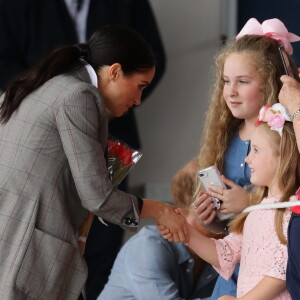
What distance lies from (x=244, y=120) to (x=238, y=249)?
0.45 metres

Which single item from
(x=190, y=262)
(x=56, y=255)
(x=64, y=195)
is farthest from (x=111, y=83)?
(x=190, y=262)

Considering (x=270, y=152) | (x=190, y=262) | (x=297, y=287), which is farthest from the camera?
(x=190, y=262)

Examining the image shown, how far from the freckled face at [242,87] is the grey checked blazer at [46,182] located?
1.43 feet

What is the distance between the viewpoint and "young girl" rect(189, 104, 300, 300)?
262 cm

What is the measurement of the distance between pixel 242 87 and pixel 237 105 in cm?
6

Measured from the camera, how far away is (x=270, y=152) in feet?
8.86

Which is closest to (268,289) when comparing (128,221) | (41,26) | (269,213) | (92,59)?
(269,213)

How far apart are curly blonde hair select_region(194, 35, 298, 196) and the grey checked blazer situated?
1.26 feet

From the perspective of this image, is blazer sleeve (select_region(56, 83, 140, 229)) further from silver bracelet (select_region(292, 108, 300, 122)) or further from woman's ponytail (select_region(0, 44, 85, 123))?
silver bracelet (select_region(292, 108, 300, 122))

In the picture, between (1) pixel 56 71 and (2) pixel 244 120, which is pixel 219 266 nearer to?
(2) pixel 244 120

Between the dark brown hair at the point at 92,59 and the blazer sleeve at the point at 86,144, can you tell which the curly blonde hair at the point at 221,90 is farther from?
the blazer sleeve at the point at 86,144

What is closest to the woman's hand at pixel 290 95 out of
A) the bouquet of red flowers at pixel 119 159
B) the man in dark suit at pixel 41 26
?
the bouquet of red flowers at pixel 119 159

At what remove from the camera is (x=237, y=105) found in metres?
2.97

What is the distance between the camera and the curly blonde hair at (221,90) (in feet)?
9.62
